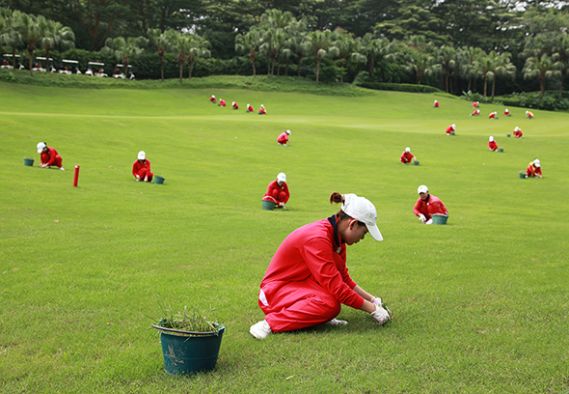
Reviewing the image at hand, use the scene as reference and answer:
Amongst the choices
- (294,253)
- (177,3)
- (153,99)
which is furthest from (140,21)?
(294,253)

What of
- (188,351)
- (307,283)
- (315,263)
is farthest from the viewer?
(307,283)

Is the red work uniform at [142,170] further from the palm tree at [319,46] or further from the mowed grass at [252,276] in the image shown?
the palm tree at [319,46]

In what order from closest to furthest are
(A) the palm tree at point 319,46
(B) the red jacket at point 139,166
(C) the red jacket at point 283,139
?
1. (B) the red jacket at point 139,166
2. (C) the red jacket at point 283,139
3. (A) the palm tree at point 319,46

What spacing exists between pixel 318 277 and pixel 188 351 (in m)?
1.85

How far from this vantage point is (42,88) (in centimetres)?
6278

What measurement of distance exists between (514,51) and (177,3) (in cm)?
5540

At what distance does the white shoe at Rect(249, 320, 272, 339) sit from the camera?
700 cm

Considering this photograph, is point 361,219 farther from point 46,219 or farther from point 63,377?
point 46,219

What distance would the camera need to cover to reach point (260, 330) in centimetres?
707

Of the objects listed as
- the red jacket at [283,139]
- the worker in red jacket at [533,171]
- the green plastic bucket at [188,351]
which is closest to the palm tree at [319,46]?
the red jacket at [283,139]

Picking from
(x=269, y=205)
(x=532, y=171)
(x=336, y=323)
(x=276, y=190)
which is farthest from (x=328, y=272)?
(x=532, y=171)

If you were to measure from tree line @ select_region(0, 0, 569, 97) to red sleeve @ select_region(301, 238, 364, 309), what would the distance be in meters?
64.5

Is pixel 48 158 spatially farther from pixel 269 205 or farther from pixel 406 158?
pixel 406 158

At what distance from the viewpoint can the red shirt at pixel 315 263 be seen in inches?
273
